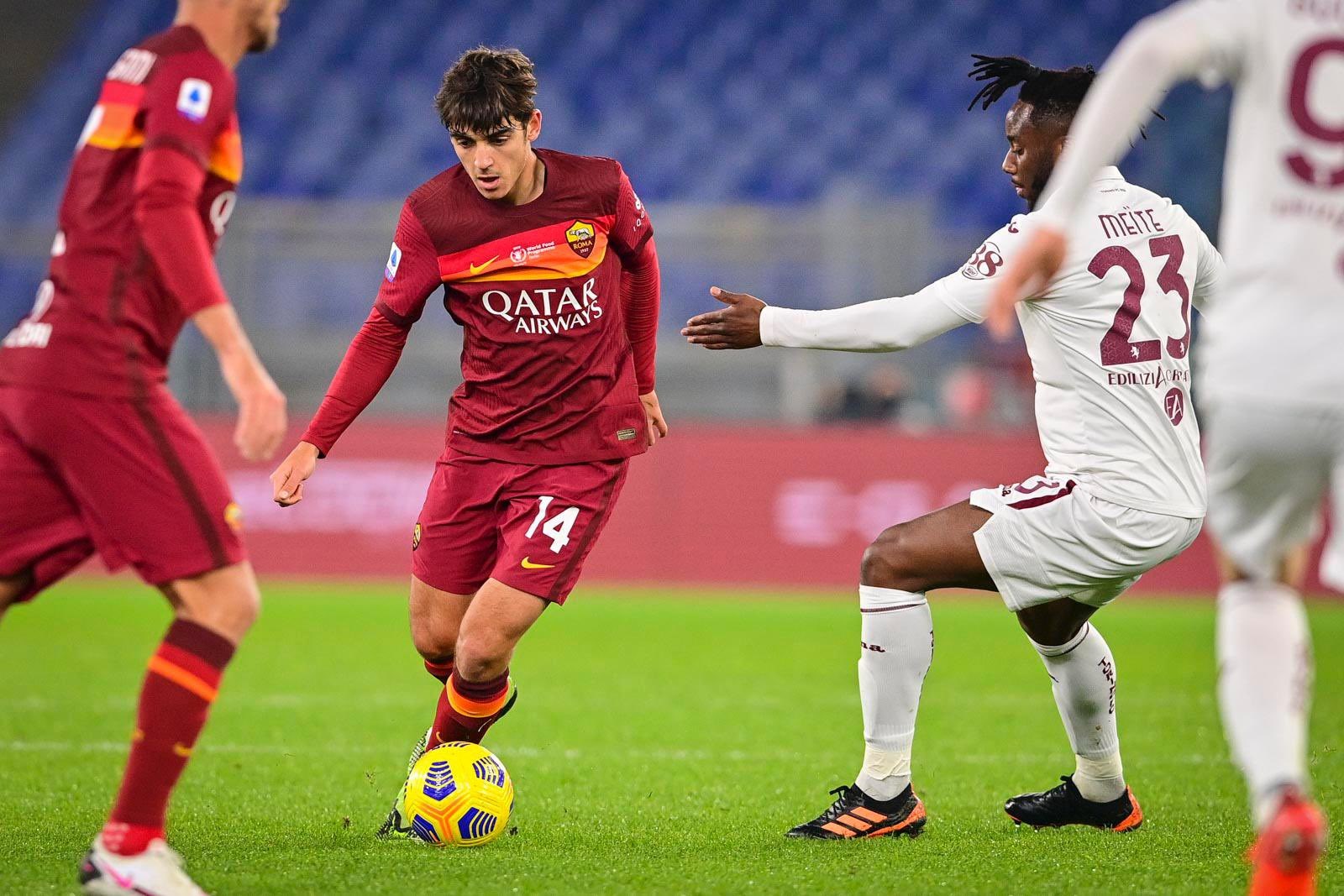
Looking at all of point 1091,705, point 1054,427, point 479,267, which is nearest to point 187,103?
point 479,267

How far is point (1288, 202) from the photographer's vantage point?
2.94 meters

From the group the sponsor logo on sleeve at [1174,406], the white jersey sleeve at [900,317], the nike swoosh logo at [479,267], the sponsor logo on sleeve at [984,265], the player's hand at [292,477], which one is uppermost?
the sponsor logo on sleeve at [984,265]

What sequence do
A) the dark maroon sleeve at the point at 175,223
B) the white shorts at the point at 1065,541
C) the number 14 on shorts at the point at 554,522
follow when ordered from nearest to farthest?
1. the dark maroon sleeve at the point at 175,223
2. the white shorts at the point at 1065,541
3. the number 14 on shorts at the point at 554,522

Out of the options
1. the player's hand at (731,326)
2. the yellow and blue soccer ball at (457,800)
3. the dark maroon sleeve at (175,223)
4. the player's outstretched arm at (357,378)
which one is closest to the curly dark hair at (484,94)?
the player's outstretched arm at (357,378)

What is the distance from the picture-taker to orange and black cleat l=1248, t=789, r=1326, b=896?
2.76 meters

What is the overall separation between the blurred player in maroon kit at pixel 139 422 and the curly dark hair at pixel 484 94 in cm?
110

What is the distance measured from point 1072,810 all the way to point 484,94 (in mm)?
2890

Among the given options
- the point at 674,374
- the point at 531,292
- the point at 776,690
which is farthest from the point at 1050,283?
the point at 674,374

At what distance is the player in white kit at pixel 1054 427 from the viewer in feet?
14.4

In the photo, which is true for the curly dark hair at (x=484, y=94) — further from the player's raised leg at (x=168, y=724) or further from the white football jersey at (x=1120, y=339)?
the player's raised leg at (x=168, y=724)

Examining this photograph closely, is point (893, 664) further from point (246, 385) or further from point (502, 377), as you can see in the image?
point (246, 385)

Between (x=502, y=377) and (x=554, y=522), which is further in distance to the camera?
(x=502, y=377)

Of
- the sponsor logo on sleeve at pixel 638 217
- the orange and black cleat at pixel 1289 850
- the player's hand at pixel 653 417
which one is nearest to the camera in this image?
the orange and black cleat at pixel 1289 850

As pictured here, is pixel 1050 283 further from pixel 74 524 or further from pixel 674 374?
pixel 674 374
